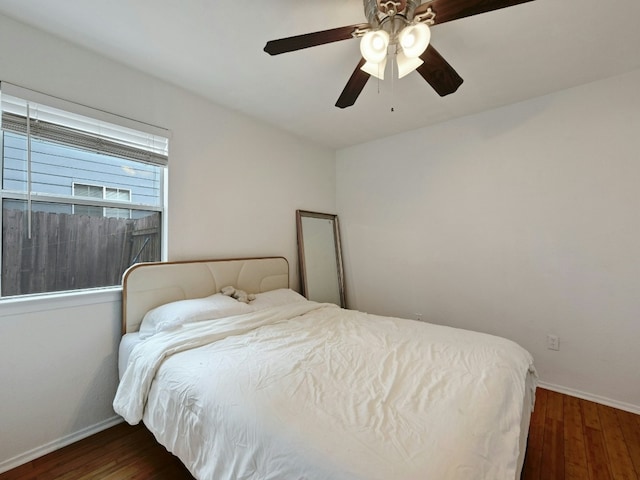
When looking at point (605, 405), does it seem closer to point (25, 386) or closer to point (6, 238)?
point (25, 386)

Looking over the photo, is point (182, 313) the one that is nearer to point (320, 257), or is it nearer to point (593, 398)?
point (320, 257)

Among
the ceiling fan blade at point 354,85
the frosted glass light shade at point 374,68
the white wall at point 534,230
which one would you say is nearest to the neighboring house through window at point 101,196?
the ceiling fan blade at point 354,85

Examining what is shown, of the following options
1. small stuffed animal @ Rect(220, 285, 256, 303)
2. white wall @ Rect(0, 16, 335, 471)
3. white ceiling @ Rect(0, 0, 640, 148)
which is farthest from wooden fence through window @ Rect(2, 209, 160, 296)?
white ceiling @ Rect(0, 0, 640, 148)

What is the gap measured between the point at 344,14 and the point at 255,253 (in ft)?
7.03

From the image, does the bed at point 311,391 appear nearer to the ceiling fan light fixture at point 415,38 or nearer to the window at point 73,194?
the window at point 73,194

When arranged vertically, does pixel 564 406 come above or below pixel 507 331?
below

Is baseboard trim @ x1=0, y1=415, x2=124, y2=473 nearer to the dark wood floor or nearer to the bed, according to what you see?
the dark wood floor

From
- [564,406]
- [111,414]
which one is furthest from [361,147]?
[111,414]

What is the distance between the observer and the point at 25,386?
1645 millimetres

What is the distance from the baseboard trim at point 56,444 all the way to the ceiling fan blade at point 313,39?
2.58 m

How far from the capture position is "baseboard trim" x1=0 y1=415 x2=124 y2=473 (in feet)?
5.23

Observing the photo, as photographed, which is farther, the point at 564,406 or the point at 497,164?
the point at 497,164

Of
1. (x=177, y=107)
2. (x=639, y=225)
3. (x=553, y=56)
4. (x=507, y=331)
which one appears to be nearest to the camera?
(x=553, y=56)

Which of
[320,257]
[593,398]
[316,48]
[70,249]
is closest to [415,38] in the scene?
[316,48]
